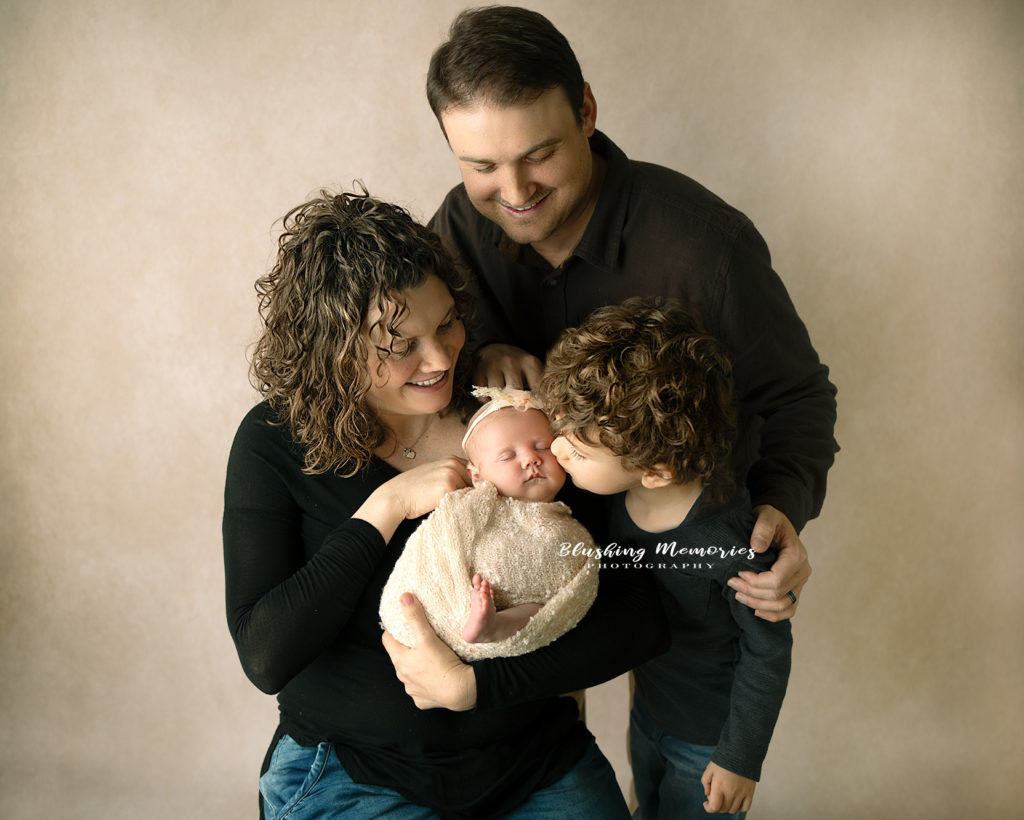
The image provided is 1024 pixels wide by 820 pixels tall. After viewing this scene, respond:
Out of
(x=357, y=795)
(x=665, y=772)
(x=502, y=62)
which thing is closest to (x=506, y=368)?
(x=502, y=62)

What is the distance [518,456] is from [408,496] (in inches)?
8.6

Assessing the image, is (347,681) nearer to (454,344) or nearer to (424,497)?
(424,497)

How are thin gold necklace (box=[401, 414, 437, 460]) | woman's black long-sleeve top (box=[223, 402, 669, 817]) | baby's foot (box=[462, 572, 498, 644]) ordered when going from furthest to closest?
thin gold necklace (box=[401, 414, 437, 460])
woman's black long-sleeve top (box=[223, 402, 669, 817])
baby's foot (box=[462, 572, 498, 644])

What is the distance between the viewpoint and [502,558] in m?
1.47

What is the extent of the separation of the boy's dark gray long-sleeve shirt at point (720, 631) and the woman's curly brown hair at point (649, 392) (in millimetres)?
82

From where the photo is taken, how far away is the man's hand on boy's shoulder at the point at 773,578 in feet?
5.04

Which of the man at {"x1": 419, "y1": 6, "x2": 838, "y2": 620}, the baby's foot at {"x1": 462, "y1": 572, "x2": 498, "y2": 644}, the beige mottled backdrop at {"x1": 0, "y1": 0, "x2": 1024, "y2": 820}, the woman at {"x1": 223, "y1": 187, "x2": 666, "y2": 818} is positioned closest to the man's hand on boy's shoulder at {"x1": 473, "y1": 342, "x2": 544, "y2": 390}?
the man at {"x1": 419, "y1": 6, "x2": 838, "y2": 620}

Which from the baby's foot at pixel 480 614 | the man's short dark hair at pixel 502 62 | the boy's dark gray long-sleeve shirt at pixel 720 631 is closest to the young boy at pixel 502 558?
the baby's foot at pixel 480 614

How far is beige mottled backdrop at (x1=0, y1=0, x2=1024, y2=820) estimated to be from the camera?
2266 millimetres

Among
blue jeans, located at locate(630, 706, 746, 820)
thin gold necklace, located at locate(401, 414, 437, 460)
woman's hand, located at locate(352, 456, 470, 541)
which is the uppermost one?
thin gold necklace, located at locate(401, 414, 437, 460)

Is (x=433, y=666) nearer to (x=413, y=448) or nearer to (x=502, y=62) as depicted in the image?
(x=413, y=448)

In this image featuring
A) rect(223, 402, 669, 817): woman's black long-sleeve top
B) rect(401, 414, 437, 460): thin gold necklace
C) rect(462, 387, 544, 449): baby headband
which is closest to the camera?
rect(223, 402, 669, 817): woman's black long-sleeve top

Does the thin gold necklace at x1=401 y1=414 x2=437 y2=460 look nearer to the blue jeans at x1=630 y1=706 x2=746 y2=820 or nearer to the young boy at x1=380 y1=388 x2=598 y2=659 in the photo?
the young boy at x1=380 y1=388 x2=598 y2=659

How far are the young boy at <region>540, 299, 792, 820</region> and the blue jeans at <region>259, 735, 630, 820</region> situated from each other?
0.73 ft
